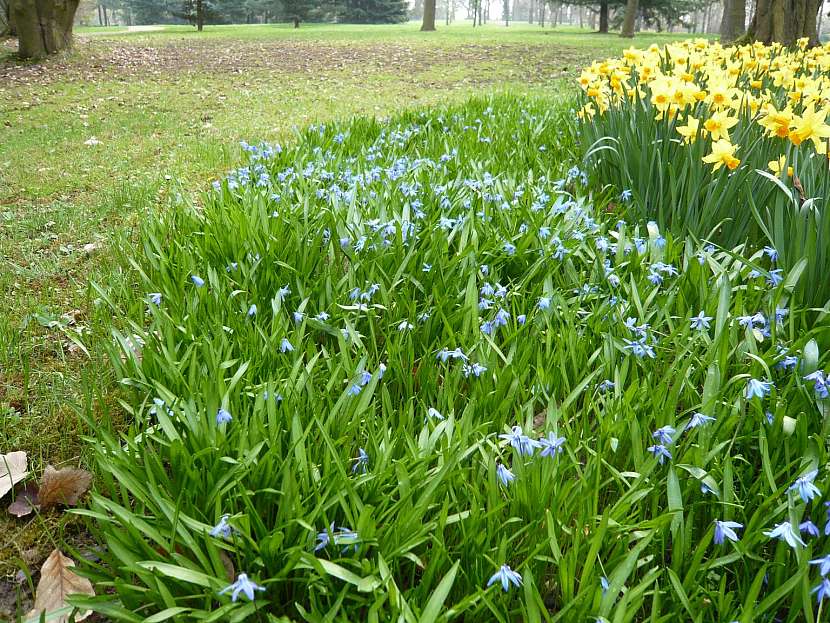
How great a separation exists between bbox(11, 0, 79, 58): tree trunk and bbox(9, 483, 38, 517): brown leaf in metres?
12.1

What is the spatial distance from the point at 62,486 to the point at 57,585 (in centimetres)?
35

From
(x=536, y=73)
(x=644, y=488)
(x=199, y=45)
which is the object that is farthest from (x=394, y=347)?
(x=199, y=45)

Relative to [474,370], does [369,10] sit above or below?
above

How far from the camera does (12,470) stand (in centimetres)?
172

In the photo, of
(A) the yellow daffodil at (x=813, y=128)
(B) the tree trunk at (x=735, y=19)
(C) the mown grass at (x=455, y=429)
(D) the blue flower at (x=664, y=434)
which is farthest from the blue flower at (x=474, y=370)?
(B) the tree trunk at (x=735, y=19)

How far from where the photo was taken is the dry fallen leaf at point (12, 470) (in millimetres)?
1648

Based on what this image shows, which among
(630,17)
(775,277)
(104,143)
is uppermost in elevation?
(630,17)

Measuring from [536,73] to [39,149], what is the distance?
9.83 metres

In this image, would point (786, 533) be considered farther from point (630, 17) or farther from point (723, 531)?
point (630, 17)

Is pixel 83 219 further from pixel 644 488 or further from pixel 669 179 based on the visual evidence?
pixel 644 488

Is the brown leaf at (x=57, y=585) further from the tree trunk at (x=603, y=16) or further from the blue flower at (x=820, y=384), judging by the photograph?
the tree trunk at (x=603, y=16)

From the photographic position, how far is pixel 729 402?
1710 mm

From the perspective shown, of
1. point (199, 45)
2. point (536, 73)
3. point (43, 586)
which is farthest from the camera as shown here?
point (199, 45)

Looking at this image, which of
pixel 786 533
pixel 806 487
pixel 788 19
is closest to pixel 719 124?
pixel 806 487
